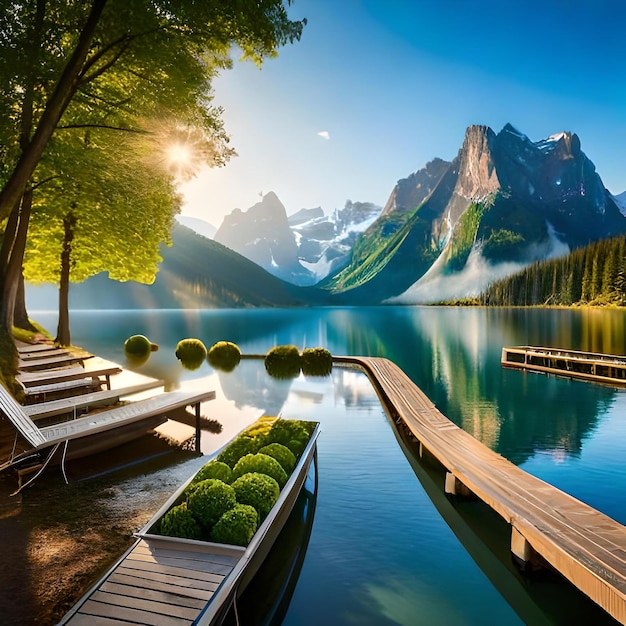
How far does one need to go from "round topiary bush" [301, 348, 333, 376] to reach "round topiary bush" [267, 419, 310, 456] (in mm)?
19924

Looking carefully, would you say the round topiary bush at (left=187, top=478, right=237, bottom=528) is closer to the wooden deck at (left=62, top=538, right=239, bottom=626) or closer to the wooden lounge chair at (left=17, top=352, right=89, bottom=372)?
the wooden deck at (left=62, top=538, right=239, bottom=626)

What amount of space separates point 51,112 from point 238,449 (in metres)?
11.0

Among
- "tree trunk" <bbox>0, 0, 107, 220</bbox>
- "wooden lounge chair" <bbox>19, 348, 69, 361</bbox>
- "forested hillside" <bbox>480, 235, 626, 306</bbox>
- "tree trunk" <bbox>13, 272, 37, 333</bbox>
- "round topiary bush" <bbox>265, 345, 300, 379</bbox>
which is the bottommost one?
"round topiary bush" <bbox>265, 345, 300, 379</bbox>

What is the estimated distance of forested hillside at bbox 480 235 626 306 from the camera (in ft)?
395

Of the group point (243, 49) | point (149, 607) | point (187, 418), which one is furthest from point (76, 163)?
point (149, 607)

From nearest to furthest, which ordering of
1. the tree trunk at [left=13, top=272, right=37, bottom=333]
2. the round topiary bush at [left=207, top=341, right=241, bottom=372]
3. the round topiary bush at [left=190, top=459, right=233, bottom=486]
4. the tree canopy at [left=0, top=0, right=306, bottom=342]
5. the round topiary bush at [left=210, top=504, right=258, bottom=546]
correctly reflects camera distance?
1. the round topiary bush at [left=210, top=504, right=258, bottom=546]
2. the round topiary bush at [left=190, top=459, right=233, bottom=486]
3. the tree canopy at [left=0, top=0, right=306, bottom=342]
4. the tree trunk at [left=13, top=272, right=37, bottom=333]
5. the round topiary bush at [left=207, top=341, right=241, bottom=372]

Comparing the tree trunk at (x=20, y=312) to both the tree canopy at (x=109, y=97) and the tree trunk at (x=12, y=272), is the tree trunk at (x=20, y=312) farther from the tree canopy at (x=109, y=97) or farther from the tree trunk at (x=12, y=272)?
the tree trunk at (x=12, y=272)

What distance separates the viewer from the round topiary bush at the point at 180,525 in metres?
6.39

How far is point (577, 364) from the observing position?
103 feet

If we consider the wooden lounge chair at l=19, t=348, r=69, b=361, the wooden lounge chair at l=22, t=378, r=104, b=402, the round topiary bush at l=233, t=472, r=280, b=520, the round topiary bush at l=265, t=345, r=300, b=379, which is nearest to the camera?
the round topiary bush at l=233, t=472, r=280, b=520

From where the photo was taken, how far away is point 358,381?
28.2 m

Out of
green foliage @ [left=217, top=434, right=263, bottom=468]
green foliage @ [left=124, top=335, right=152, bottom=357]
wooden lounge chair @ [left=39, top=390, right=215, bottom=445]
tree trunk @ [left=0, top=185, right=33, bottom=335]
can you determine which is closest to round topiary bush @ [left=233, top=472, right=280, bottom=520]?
green foliage @ [left=217, top=434, right=263, bottom=468]

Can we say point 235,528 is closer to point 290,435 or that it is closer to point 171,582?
point 171,582

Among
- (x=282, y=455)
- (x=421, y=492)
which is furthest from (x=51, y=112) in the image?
(x=421, y=492)
